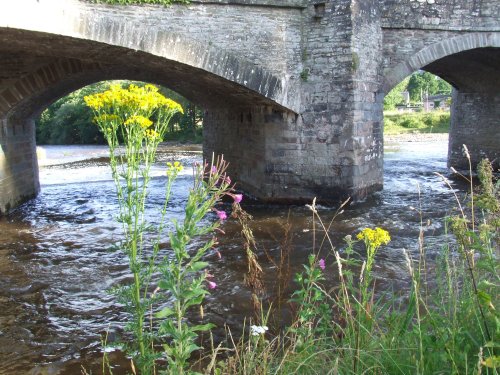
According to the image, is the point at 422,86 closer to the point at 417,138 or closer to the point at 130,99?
the point at 417,138

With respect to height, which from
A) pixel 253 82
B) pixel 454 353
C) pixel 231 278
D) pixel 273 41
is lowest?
pixel 231 278

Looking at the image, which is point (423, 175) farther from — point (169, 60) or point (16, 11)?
point (16, 11)

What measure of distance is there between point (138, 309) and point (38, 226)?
601cm

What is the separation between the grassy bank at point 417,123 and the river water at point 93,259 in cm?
1970

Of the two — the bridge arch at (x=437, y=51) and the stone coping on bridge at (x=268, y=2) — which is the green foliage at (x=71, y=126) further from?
the stone coping on bridge at (x=268, y=2)

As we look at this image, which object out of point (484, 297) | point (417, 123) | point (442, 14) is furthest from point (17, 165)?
point (417, 123)

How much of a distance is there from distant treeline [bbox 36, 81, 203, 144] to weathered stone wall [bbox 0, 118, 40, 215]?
1699 centimetres

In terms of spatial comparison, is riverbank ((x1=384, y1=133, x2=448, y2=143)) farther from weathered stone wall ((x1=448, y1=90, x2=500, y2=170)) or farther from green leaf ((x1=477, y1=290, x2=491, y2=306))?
green leaf ((x1=477, y1=290, x2=491, y2=306))

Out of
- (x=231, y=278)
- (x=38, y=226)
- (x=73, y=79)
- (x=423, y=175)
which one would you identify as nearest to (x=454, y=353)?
(x=231, y=278)

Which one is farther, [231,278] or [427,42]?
[427,42]

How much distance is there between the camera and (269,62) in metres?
7.98

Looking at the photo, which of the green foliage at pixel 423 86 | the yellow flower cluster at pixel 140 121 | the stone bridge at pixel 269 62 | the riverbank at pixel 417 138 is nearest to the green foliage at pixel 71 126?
the riverbank at pixel 417 138

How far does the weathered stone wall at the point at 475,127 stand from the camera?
12070 millimetres

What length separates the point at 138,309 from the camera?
7.73 feet
